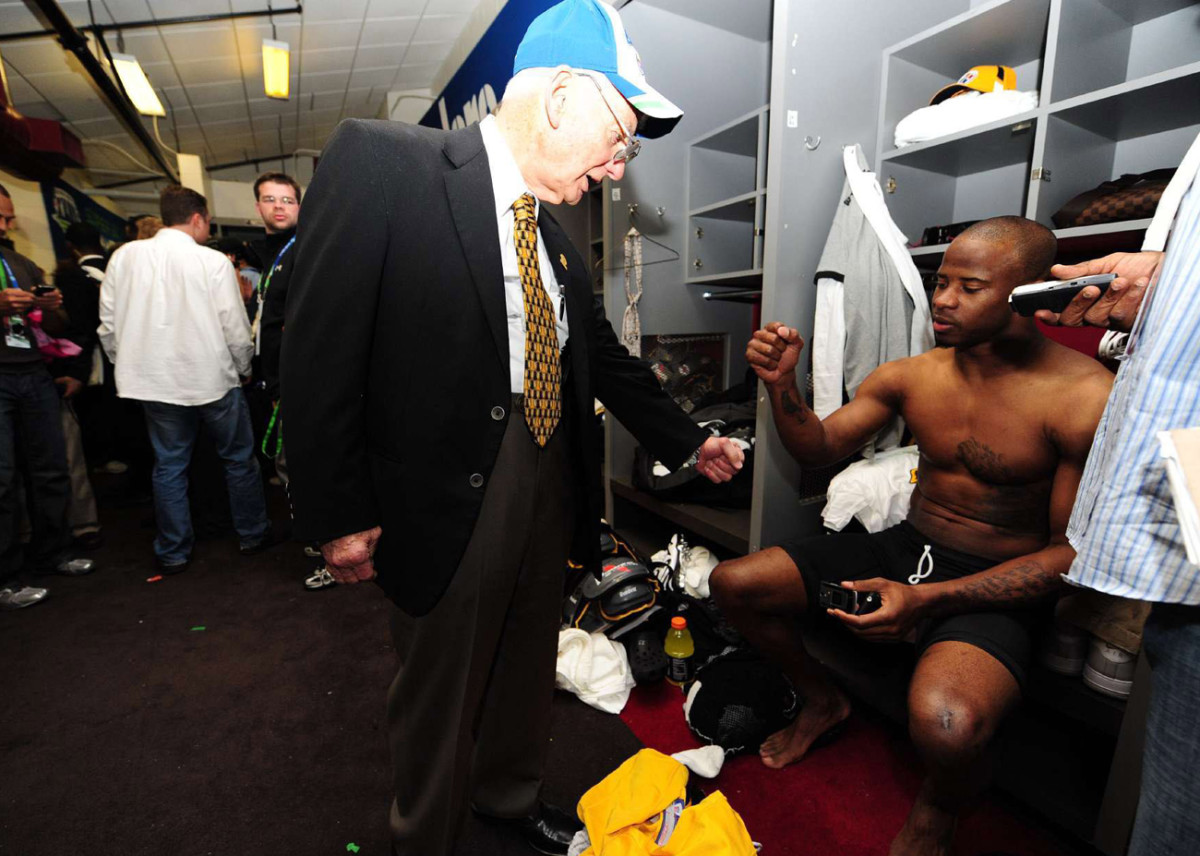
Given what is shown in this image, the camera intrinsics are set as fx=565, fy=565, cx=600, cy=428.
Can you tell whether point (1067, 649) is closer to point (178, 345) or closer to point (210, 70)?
point (178, 345)

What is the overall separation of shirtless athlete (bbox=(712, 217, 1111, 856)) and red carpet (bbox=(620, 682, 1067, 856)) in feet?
0.27

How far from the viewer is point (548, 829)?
134 cm

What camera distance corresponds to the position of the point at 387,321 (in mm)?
958

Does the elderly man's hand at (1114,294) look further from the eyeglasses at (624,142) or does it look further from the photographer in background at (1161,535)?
the eyeglasses at (624,142)

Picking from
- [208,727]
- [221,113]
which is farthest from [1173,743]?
[221,113]

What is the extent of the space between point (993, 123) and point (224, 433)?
3.50 metres

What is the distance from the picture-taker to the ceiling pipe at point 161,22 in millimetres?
4078

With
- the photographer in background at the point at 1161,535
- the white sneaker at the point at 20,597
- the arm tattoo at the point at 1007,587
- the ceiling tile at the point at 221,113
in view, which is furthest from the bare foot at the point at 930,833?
the ceiling tile at the point at 221,113

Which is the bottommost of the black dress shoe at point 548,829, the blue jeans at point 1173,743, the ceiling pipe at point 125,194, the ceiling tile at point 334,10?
the black dress shoe at point 548,829

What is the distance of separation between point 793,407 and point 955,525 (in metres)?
0.54

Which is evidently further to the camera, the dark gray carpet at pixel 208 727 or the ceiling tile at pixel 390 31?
the ceiling tile at pixel 390 31

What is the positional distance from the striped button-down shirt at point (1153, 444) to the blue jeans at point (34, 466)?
3654 millimetres

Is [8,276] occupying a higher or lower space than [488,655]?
higher

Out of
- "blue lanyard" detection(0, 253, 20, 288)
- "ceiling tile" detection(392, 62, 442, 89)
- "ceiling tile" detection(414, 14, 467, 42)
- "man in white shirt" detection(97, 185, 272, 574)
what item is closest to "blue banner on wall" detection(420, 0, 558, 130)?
"ceiling tile" detection(414, 14, 467, 42)
